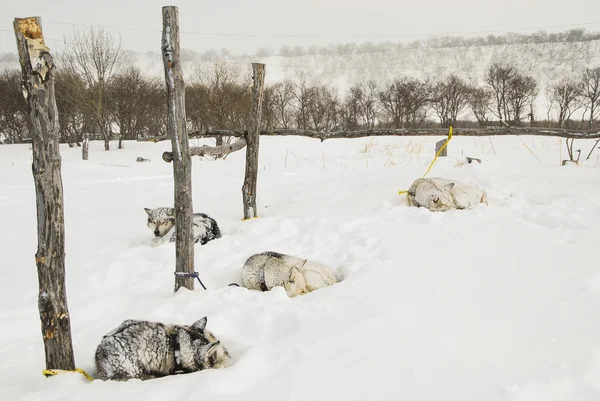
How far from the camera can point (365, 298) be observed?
2699mm

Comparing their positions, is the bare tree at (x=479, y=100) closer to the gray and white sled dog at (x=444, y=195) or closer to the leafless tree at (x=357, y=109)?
the leafless tree at (x=357, y=109)

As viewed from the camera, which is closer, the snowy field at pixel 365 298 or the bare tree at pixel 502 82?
the snowy field at pixel 365 298

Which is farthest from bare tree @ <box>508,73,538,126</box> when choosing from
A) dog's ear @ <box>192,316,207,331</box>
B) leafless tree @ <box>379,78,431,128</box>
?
dog's ear @ <box>192,316,207,331</box>

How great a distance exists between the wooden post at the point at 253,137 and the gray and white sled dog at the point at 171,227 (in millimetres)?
731

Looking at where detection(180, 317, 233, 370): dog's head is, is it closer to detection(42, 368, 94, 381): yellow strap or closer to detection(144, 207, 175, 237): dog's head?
detection(42, 368, 94, 381): yellow strap

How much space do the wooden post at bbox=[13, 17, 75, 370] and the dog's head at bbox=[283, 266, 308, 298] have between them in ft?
4.94

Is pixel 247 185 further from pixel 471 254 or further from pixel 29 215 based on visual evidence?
pixel 29 215

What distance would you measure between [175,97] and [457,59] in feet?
192

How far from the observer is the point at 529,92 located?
29.2 m

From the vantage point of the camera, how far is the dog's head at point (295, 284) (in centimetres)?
304

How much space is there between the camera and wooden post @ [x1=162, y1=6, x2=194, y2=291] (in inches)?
112

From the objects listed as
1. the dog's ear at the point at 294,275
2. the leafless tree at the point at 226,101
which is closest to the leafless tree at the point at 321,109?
the leafless tree at the point at 226,101

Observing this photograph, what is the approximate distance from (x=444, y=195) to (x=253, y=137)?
2537 millimetres

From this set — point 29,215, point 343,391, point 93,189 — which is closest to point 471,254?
point 343,391
